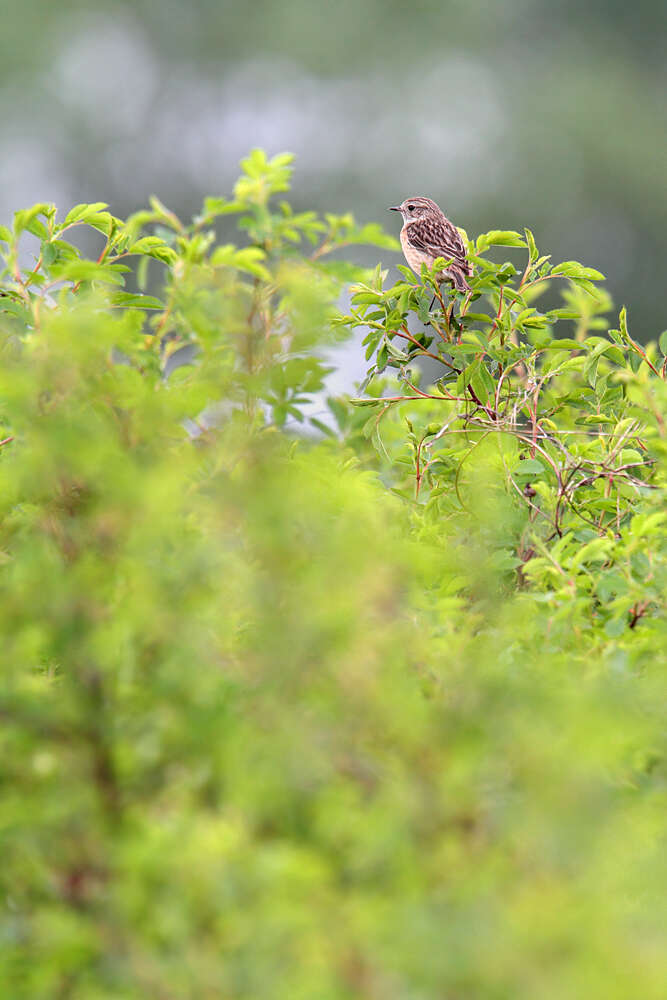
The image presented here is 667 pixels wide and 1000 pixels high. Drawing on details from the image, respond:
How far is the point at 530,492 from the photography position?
8.30 ft

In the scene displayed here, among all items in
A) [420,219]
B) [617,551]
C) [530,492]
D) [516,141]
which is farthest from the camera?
[516,141]

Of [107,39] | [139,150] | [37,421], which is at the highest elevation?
[37,421]

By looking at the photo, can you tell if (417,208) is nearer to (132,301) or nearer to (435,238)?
(435,238)

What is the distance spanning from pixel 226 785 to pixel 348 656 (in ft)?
0.64

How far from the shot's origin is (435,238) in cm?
Result: 467

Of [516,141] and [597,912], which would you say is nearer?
[597,912]

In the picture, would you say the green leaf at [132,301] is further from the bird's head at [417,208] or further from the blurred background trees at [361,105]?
the blurred background trees at [361,105]

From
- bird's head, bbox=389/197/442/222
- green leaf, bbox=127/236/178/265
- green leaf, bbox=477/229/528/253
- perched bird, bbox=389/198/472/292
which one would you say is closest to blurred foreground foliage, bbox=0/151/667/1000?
green leaf, bbox=127/236/178/265

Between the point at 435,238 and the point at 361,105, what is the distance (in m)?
13.2

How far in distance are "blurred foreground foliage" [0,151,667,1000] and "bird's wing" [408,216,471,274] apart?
305cm

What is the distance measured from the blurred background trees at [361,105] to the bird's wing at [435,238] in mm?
10847

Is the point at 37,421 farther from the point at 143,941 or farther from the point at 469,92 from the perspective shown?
the point at 469,92

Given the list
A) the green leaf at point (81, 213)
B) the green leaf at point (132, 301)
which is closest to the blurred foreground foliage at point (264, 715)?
the green leaf at point (132, 301)

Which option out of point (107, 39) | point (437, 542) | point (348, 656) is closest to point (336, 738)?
point (348, 656)
